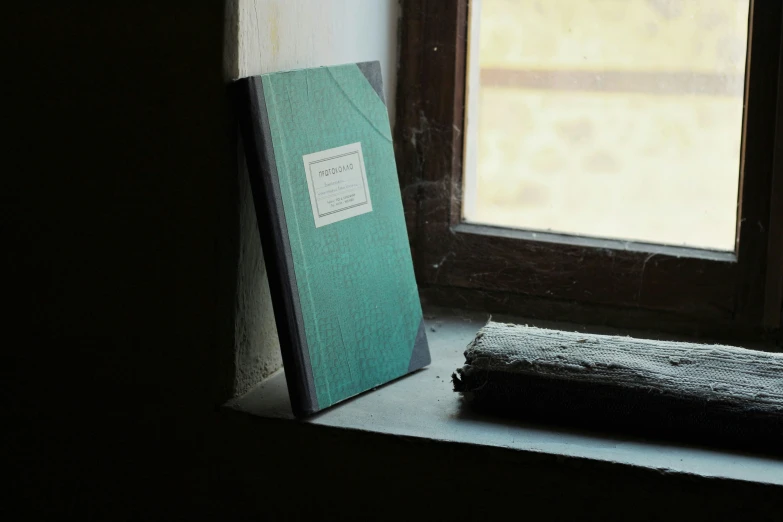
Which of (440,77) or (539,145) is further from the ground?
(440,77)

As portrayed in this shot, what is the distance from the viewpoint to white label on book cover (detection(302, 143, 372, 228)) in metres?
1.10

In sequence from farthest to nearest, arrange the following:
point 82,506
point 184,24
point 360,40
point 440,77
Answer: point 440,77, point 360,40, point 82,506, point 184,24

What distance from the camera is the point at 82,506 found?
118 centimetres

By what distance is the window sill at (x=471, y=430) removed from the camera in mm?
985

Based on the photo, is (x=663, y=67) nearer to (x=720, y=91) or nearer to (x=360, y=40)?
(x=720, y=91)

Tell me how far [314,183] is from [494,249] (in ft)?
1.37

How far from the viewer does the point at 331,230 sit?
3.68ft

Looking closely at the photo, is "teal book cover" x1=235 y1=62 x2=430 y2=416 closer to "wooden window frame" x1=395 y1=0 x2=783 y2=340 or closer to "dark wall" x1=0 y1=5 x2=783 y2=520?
"dark wall" x1=0 y1=5 x2=783 y2=520

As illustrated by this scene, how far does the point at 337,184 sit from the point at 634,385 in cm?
40

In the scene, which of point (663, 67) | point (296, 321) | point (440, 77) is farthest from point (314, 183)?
point (663, 67)

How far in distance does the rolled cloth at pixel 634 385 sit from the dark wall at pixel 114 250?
312mm

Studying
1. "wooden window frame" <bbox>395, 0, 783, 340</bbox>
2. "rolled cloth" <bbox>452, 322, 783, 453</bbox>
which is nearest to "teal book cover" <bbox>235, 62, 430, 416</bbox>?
"rolled cloth" <bbox>452, 322, 783, 453</bbox>

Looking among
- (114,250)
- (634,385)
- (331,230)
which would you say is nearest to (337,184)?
(331,230)

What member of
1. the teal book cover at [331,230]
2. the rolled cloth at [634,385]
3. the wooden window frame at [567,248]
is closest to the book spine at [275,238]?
the teal book cover at [331,230]
